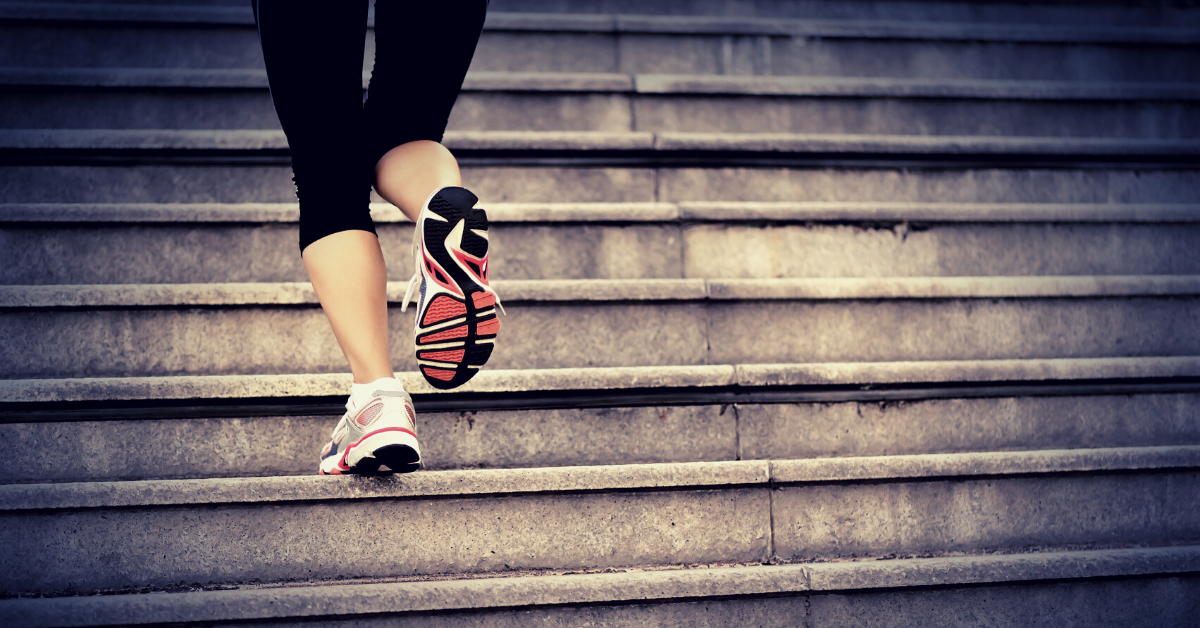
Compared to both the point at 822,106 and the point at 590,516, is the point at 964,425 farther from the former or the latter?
the point at 822,106

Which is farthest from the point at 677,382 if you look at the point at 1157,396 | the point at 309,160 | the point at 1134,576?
the point at 1157,396

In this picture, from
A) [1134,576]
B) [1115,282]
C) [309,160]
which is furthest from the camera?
[1115,282]

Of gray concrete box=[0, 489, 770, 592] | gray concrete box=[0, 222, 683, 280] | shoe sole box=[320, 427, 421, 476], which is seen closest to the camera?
shoe sole box=[320, 427, 421, 476]

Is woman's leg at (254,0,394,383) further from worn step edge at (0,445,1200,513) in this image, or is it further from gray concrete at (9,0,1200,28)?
gray concrete at (9,0,1200,28)

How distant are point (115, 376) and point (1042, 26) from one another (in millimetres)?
2904

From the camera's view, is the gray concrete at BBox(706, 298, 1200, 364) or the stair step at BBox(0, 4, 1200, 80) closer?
the gray concrete at BBox(706, 298, 1200, 364)

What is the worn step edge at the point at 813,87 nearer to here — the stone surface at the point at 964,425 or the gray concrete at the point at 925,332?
the gray concrete at the point at 925,332

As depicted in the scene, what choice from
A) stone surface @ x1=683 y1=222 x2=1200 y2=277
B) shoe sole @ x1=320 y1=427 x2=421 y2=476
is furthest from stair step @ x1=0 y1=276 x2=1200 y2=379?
shoe sole @ x1=320 y1=427 x2=421 y2=476

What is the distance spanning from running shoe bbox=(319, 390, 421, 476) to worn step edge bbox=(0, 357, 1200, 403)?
0.82 feet

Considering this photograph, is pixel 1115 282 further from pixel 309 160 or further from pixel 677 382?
pixel 309 160

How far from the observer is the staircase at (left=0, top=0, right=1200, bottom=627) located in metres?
1.33

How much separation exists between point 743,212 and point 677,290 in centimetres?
32

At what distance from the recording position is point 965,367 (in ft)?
5.21

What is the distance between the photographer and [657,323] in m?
1.67
